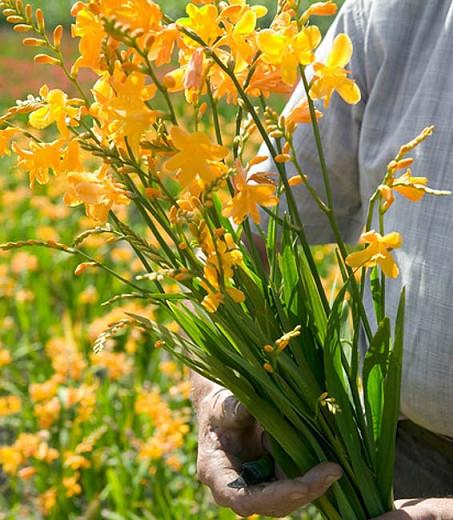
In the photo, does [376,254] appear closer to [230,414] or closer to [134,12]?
[134,12]

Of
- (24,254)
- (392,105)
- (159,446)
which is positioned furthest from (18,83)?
(392,105)

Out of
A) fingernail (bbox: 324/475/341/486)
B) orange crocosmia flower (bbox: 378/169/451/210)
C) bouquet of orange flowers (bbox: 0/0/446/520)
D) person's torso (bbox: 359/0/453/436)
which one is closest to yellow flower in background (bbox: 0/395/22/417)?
person's torso (bbox: 359/0/453/436)

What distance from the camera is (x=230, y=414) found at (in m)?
1.31

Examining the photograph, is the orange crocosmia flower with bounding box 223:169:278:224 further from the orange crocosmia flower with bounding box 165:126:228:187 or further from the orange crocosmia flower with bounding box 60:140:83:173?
the orange crocosmia flower with bounding box 60:140:83:173

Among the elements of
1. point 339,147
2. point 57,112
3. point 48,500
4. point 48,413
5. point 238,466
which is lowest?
point 48,500

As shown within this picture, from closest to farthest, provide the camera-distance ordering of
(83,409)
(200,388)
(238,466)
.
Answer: (238,466)
(200,388)
(83,409)

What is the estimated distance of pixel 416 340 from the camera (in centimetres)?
134

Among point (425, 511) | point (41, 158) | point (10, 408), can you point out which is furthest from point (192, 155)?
point (10, 408)

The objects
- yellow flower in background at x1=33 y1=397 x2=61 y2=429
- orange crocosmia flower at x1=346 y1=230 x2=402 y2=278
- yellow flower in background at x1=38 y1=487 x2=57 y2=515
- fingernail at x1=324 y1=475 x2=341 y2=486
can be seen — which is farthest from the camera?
yellow flower in background at x1=33 y1=397 x2=61 y2=429

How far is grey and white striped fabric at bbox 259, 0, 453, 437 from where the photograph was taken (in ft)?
4.34

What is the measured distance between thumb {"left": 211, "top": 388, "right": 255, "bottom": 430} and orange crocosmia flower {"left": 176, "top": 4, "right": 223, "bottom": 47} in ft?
1.78

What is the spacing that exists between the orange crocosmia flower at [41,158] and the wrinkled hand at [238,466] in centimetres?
43

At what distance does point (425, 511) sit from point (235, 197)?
18.2 inches

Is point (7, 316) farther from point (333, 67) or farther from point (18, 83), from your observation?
point (18, 83)
